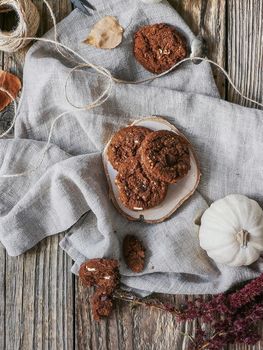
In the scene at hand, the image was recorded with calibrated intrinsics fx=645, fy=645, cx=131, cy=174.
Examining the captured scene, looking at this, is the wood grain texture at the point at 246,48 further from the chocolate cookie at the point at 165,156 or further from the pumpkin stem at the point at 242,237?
the pumpkin stem at the point at 242,237

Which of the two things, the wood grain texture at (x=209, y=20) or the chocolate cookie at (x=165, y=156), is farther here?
the wood grain texture at (x=209, y=20)

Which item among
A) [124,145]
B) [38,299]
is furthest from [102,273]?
[124,145]

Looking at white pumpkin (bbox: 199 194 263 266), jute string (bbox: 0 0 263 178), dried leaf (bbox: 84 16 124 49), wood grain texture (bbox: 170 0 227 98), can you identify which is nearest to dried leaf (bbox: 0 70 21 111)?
jute string (bbox: 0 0 263 178)

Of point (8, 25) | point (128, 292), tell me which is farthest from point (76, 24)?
point (128, 292)

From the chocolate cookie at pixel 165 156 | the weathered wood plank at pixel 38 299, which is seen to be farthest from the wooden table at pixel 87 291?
the chocolate cookie at pixel 165 156

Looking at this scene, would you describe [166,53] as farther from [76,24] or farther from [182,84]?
[76,24]

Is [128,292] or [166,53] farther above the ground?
[166,53]
